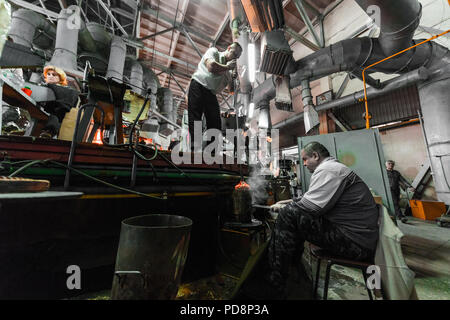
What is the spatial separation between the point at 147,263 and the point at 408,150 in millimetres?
9146

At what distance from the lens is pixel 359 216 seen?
1.57 meters

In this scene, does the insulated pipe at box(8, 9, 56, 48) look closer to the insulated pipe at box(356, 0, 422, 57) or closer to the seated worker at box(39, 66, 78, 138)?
the seated worker at box(39, 66, 78, 138)

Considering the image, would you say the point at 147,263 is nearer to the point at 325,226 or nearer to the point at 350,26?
the point at 325,226

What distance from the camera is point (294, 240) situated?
1.69 m

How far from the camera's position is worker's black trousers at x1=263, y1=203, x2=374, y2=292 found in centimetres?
156

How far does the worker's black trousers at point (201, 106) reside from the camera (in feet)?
9.62

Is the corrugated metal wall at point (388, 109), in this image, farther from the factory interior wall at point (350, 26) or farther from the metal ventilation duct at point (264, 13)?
the metal ventilation duct at point (264, 13)

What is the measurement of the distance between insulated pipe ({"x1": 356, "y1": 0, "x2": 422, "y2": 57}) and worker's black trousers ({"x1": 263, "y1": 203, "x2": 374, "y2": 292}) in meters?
4.40

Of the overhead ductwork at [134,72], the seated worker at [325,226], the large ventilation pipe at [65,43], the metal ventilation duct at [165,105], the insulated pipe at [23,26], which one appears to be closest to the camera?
the seated worker at [325,226]

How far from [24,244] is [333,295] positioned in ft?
9.75

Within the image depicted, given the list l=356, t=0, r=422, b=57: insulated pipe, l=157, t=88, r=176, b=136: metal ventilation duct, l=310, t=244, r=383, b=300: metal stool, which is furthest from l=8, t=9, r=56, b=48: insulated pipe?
l=356, t=0, r=422, b=57: insulated pipe

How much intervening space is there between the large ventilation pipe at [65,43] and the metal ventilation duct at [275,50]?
17.4 feet

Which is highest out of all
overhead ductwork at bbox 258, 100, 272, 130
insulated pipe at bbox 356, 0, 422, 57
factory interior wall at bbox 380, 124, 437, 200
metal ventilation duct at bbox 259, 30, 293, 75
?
metal ventilation duct at bbox 259, 30, 293, 75

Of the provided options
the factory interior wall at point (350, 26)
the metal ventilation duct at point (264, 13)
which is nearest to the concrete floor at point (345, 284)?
the metal ventilation duct at point (264, 13)
